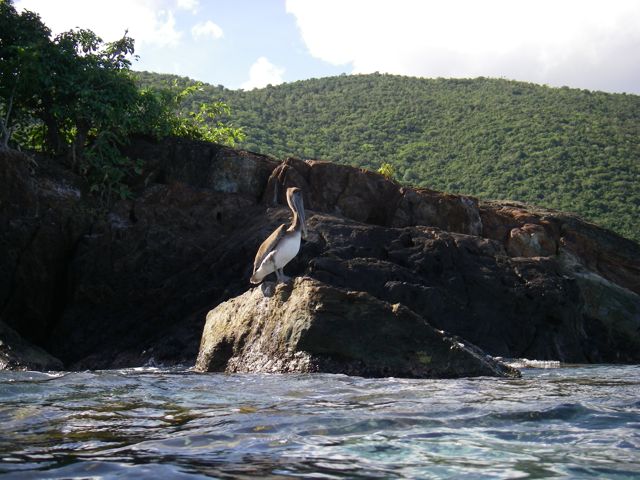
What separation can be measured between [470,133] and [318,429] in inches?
2137

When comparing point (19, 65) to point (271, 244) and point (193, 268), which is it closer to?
point (193, 268)

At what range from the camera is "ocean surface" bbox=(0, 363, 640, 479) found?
5.31 metres

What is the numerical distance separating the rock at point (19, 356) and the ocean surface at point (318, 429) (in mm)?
4160

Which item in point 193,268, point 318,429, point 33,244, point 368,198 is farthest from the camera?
point 368,198

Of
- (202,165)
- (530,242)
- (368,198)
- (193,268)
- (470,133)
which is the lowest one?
(193,268)

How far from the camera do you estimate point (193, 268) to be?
1852cm

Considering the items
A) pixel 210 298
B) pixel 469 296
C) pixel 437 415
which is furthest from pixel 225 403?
pixel 469 296

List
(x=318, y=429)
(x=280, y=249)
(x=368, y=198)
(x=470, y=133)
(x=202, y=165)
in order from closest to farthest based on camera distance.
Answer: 1. (x=318, y=429)
2. (x=280, y=249)
3. (x=202, y=165)
4. (x=368, y=198)
5. (x=470, y=133)

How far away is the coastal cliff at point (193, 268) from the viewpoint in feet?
57.0

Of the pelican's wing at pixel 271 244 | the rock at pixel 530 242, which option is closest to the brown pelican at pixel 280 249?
the pelican's wing at pixel 271 244

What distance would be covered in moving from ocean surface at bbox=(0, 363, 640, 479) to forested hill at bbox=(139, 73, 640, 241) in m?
35.2

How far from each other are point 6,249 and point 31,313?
1486 mm

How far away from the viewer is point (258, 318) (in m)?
12.3

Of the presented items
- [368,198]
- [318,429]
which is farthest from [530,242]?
[318,429]
